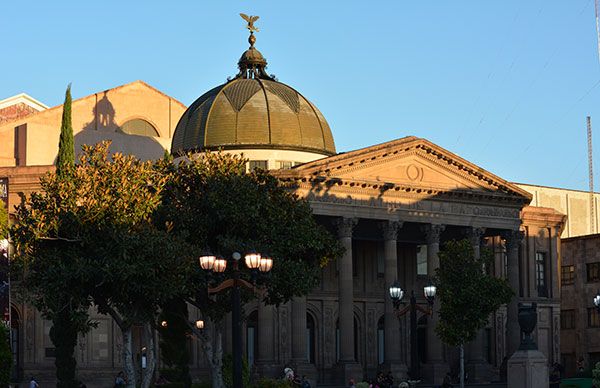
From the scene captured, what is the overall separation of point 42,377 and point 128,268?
23.0 m

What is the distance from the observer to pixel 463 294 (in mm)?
62188

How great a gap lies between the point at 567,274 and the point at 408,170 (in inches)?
1008

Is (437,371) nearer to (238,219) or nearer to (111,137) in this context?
(111,137)

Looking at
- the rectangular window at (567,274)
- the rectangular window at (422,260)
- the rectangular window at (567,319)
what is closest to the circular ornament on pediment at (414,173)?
the rectangular window at (422,260)

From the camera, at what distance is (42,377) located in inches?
2616

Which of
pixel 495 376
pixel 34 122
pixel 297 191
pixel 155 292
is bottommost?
pixel 495 376

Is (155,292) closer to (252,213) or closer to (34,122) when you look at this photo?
(252,213)

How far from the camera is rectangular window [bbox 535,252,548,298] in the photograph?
8552cm

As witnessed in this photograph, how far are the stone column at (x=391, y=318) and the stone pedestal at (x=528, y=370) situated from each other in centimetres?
2750

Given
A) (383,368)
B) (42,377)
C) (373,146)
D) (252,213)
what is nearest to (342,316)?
(383,368)

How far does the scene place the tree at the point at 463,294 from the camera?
62344 mm

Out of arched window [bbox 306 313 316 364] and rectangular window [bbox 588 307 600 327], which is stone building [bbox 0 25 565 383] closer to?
arched window [bbox 306 313 316 364]

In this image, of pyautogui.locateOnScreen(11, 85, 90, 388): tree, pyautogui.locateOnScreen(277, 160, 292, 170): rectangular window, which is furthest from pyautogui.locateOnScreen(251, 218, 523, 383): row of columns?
pyautogui.locateOnScreen(11, 85, 90, 388): tree

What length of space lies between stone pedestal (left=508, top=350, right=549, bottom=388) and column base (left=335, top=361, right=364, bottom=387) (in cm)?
2627
